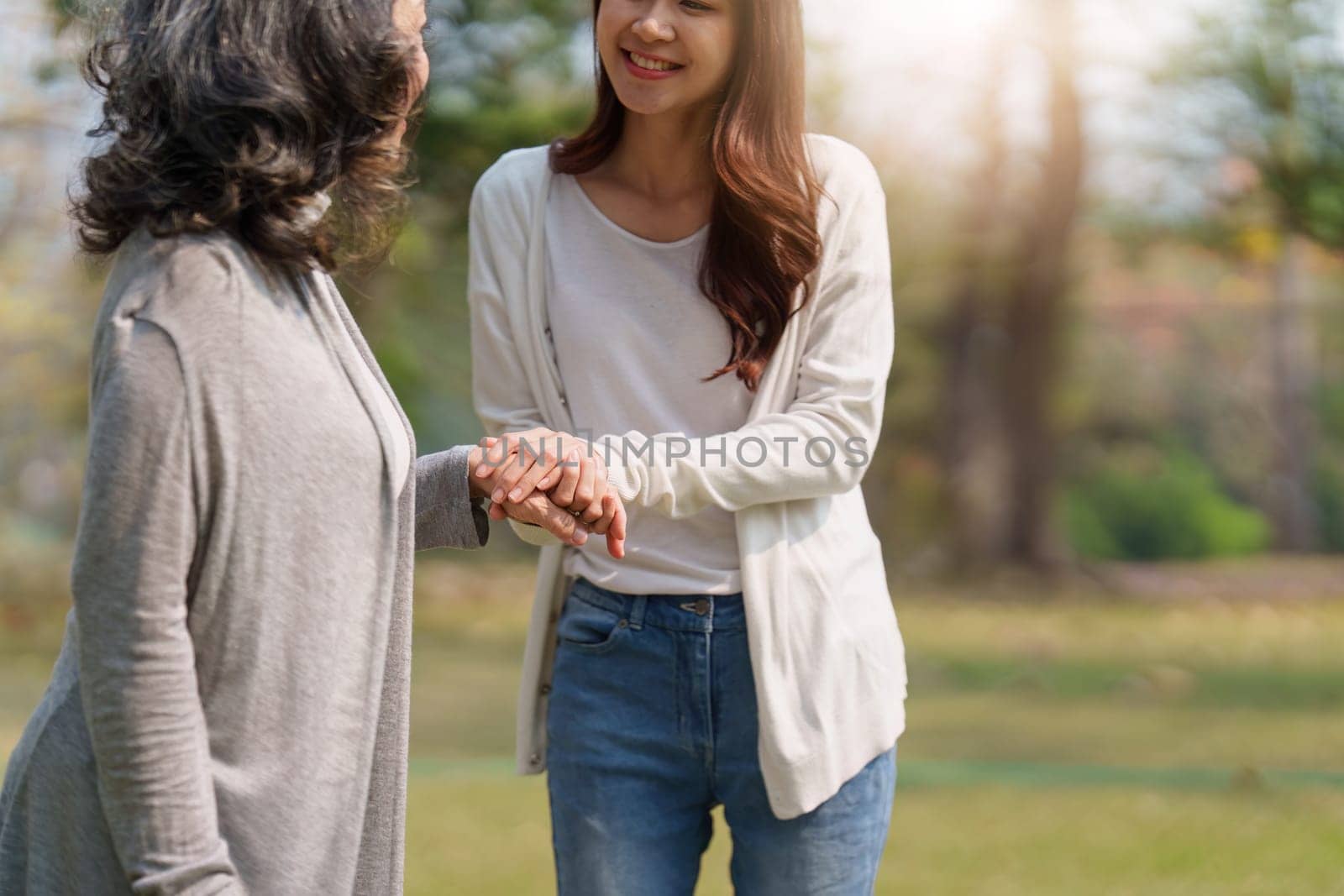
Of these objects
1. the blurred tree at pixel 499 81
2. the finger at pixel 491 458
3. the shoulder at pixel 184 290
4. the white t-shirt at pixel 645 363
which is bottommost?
the finger at pixel 491 458

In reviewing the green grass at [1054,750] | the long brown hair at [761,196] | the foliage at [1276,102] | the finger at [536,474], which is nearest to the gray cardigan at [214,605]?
the finger at [536,474]

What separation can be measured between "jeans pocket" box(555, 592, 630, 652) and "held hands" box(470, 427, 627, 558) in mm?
102

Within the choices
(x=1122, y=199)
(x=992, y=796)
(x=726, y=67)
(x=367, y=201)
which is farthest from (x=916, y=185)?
(x=367, y=201)

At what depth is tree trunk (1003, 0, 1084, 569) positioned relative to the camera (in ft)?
28.3

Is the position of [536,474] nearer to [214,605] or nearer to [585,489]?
[585,489]

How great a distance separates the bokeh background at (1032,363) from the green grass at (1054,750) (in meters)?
0.04

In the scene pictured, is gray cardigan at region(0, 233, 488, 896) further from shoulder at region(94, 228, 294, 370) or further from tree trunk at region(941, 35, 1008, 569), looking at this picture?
tree trunk at region(941, 35, 1008, 569)

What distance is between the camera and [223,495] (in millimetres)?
1204

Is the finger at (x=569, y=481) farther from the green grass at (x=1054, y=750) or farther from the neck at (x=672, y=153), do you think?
the green grass at (x=1054, y=750)

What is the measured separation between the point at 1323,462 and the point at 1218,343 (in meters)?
0.94

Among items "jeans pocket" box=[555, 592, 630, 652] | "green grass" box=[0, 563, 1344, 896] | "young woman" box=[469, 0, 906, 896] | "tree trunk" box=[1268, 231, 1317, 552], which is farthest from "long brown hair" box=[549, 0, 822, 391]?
"tree trunk" box=[1268, 231, 1317, 552]

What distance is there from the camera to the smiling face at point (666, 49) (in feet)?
5.97

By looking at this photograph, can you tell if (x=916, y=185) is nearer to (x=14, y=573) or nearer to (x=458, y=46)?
(x=458, y=46)

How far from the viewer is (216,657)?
4.04 feet
